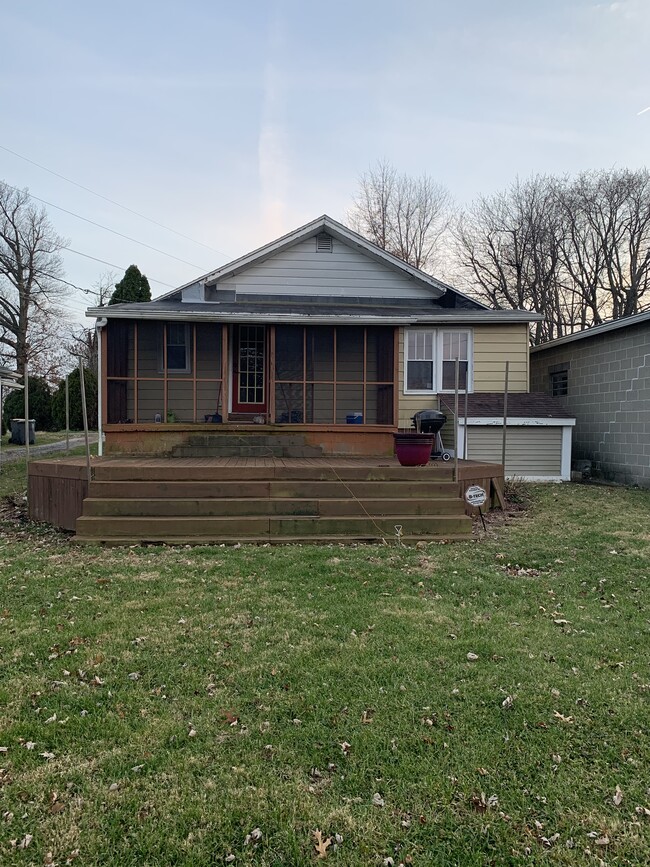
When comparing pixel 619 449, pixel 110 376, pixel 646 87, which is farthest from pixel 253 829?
pixel 646 87

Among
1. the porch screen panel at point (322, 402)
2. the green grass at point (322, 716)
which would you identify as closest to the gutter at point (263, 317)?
the porch screen panel at point (322, 402)

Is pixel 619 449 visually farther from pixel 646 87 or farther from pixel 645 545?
pixel 646 87

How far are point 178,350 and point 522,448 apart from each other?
7.87 m

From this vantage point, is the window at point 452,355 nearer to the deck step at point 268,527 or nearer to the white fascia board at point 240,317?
the white fascia board at point 240,317

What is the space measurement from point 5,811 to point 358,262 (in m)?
11.5

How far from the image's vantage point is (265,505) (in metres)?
6.18

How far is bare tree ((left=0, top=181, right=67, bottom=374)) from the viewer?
28.8 m

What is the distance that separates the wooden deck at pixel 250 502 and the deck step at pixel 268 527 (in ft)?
0.04

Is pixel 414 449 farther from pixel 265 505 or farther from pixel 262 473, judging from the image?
pixel 265 505

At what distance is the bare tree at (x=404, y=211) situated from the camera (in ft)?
95.1

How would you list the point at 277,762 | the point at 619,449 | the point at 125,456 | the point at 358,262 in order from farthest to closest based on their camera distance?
the point at 358,262
the point at 619,449
the point at 125,456
the point at 277,762

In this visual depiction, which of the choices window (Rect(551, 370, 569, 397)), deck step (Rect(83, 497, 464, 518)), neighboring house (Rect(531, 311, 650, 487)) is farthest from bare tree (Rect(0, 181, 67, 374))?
neighboring house (Rect(531, 311, 650, 487))

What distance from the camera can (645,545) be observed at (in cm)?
575

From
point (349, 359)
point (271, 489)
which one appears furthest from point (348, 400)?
point (271, 489)
